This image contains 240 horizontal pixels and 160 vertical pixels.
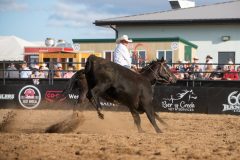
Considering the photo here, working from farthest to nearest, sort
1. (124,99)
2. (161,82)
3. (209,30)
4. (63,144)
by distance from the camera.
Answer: (209,30) → (161,82) → (124,99) → (63,144)

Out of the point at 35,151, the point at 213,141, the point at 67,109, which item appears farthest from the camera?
the point at 67,109

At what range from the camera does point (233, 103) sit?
17.4 m

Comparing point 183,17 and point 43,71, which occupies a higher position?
point 183,17

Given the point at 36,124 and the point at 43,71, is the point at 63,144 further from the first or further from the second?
the point at 43,71

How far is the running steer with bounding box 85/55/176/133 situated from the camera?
11.4m

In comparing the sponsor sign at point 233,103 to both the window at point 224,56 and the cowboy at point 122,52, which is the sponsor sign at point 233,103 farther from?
the window at point 224,56

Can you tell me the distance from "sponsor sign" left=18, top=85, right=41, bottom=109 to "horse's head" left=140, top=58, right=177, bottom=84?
7.37 meters

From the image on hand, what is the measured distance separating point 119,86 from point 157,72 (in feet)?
4.54

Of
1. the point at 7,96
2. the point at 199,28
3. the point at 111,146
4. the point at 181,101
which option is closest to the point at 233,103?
the point at 181,101

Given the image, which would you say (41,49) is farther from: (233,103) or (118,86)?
(118,86)

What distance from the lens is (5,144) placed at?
8.92 metres

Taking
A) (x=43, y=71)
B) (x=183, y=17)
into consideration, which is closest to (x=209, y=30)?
(x=183, y=17)

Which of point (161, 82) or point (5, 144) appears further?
point (161, 82)

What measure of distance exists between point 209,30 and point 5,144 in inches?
885
